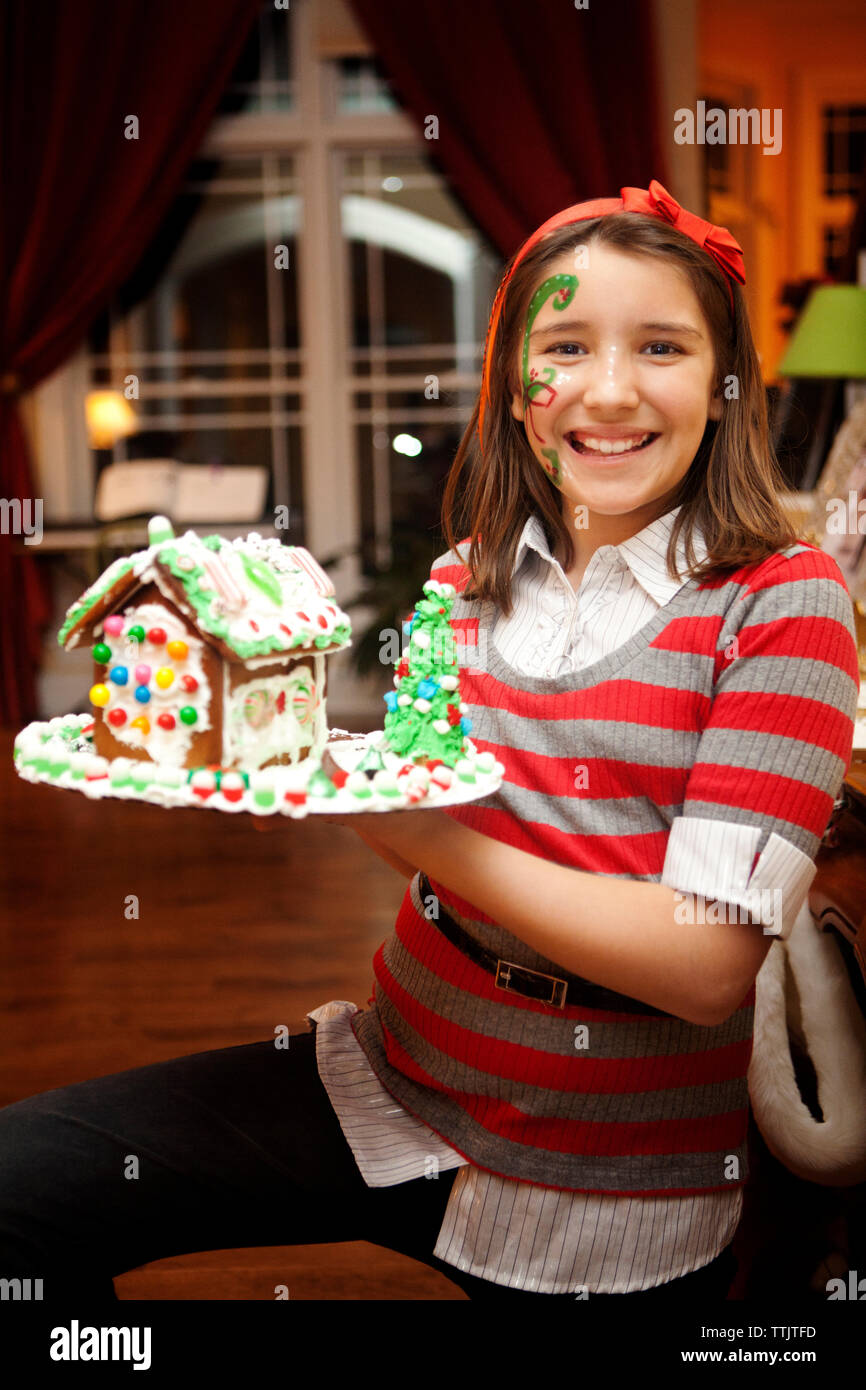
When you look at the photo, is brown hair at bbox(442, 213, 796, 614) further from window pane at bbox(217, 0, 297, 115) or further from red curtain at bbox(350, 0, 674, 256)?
window pane at bbox(217, 0, 297, 115)

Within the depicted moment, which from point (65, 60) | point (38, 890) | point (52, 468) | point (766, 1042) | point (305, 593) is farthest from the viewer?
point (52, 468)

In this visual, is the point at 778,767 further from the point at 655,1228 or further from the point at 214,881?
the point at 214,881

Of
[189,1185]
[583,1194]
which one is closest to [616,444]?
[583,1194]

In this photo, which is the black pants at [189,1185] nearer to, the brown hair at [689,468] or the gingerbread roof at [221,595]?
the gingerbread roof at [221,595]

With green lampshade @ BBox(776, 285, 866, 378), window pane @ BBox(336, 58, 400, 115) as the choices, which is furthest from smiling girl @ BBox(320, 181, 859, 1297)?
window pane @ BBox(336, 58, 400, 115)

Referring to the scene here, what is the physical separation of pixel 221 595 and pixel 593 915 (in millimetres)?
387

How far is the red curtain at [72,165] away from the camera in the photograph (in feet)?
19.3

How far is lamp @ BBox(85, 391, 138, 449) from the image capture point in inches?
251

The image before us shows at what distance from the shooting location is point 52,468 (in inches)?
252

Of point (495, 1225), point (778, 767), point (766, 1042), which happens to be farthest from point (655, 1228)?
point (766, 1042)

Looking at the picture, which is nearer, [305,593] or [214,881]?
[305,593]

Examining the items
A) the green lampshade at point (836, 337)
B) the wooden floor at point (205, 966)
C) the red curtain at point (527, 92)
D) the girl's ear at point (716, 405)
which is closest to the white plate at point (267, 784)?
the girl's ear at point (716, 405)

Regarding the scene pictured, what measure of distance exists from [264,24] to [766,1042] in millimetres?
5764

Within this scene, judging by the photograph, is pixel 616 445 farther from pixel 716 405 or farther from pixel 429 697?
pixel 429 697
